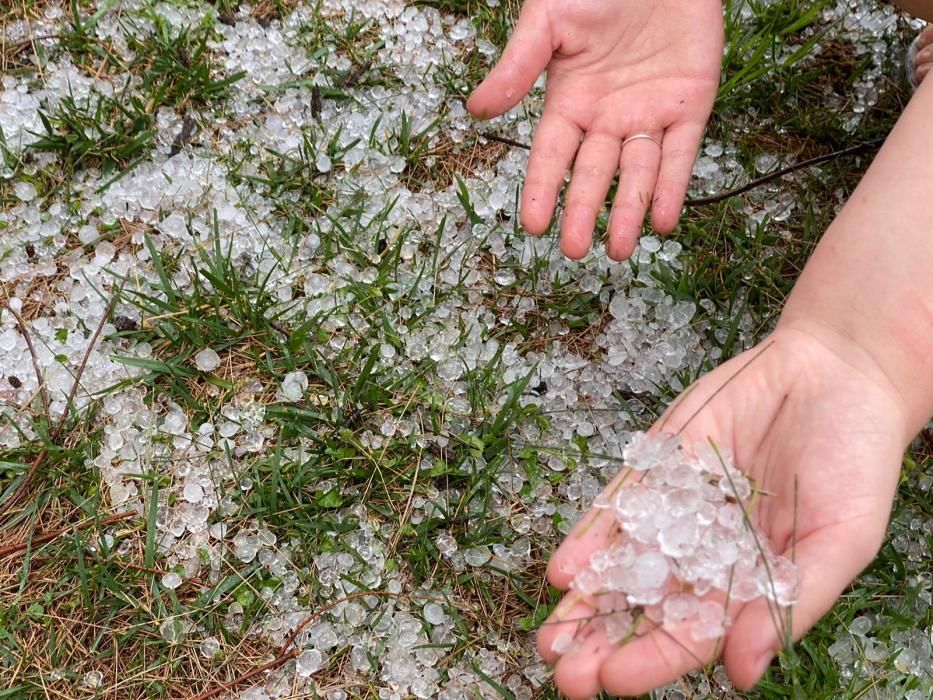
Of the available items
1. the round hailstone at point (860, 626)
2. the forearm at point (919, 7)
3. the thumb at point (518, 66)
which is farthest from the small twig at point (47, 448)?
the forearm at point (919, 7)

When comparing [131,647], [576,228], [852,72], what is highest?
[852,72]

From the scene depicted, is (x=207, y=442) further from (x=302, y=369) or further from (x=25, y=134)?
(x=25, y=134)

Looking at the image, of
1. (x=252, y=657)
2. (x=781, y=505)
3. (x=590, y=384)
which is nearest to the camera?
(x=781, y=505)

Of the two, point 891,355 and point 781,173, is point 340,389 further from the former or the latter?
point 781,173

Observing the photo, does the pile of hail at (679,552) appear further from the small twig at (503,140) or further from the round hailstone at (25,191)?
the round hailstone at (25,191)

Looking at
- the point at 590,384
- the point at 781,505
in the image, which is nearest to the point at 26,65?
the point at 590,384

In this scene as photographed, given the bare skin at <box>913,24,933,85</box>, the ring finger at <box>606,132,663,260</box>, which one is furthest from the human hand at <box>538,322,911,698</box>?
the bare skin at <box>913,24,933,85</box>

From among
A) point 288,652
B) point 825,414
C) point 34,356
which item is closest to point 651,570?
point 825,414
